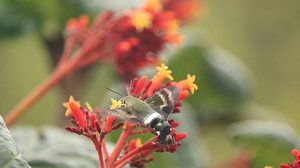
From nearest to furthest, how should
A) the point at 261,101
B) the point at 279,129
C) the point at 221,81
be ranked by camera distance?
the point at 279,129 → the point at 221,81 → the point at 261,101

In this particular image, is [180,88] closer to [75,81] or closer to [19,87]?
[75,81]

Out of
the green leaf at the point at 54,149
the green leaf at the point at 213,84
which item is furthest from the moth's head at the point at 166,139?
the green leaf at the point at 213,84

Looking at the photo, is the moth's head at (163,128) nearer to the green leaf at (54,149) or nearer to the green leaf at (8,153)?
the green leaf at (8,153)

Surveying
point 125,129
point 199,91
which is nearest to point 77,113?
point 125,129

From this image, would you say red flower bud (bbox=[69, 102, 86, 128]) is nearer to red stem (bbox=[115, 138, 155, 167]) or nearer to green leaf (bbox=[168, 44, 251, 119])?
red stem (bbox=[115, 138, 155, 167])

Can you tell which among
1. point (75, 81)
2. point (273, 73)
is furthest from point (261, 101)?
point (75, 81)

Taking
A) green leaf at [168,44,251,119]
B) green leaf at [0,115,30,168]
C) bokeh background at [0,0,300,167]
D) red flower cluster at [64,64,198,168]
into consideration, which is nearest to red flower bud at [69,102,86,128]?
red flower cluster at [64,64,198,168]
